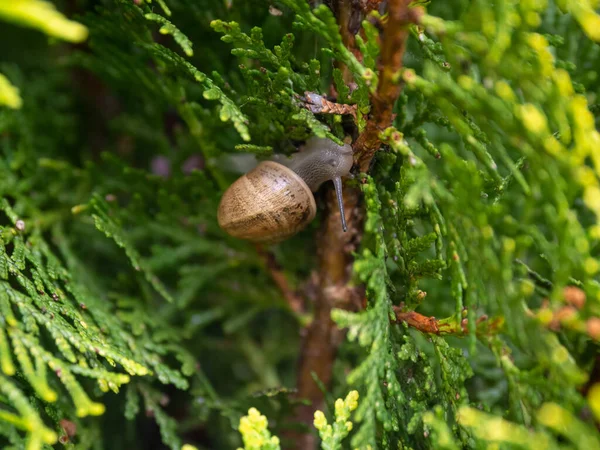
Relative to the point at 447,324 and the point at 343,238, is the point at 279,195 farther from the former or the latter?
the point at 447,324

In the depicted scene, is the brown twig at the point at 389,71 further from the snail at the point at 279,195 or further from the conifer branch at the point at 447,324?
the conifer branch at the point at 447,324

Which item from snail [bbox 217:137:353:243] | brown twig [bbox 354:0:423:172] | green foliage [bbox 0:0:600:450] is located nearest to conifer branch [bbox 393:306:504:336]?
green foliage [bbox 0:0:600:450]

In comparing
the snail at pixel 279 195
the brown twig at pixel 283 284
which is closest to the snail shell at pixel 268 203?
the snail at pixel 279 195

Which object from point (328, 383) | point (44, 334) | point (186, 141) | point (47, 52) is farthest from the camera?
point (47, 52)

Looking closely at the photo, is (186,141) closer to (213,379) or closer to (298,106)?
(298,106)

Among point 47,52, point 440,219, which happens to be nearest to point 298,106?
point 440,219

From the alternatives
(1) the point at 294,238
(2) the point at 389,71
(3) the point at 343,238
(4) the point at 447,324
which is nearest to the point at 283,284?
(1) the point at 294,238
